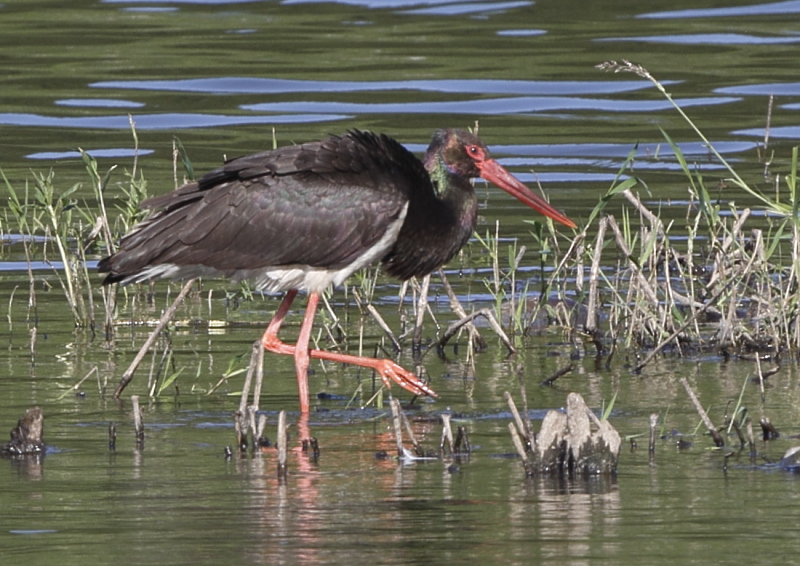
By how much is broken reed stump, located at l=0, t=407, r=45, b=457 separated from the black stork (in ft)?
5.83

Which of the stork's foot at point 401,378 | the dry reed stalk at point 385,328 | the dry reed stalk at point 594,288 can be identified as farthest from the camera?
the dry reed stalk at point 594,288

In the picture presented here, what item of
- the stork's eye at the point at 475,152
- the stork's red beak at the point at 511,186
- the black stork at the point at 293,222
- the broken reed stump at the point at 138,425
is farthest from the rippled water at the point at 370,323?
the stork's eye at the point at 475,152

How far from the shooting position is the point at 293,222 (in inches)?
350

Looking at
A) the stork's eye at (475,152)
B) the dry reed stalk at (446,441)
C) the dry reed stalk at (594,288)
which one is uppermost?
the stork's eye at (475,152)

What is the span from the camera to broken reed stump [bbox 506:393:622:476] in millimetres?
6430

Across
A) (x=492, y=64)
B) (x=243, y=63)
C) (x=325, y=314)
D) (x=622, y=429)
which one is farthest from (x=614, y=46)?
(x=622, y=429)

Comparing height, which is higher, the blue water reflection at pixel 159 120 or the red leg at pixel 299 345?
the blue water reflection at pixel 159 120

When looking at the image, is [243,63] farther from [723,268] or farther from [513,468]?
[513,468]

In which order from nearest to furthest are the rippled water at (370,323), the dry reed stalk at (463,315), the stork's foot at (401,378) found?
the rippled water at (370,323) → the stork's foot at (401,378) → the dry reed stalk at (463,315)

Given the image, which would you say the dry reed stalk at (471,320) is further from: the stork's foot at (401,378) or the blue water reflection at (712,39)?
the blue water reflection at (712,39)

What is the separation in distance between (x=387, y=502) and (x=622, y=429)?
159 cm

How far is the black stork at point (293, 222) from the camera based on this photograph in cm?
875

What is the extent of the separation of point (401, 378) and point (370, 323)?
205cm

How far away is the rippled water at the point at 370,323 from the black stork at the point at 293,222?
519 mm
